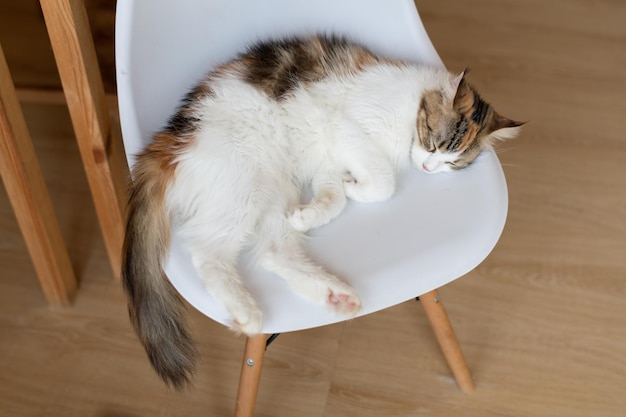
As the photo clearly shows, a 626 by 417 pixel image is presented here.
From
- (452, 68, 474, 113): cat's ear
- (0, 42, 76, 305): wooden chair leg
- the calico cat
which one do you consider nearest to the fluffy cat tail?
the calico cat

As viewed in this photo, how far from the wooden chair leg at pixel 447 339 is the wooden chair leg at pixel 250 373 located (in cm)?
33

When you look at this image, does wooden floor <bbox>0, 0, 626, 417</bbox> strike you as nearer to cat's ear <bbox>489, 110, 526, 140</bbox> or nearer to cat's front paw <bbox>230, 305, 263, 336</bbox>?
cat's ear <bbox>489, 110, 526, 140</bbox>

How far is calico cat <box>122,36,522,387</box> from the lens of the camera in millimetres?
1117

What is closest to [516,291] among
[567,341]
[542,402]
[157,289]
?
[567,341]

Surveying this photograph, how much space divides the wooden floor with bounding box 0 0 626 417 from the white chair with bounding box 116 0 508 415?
218mm

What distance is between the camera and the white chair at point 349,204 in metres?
1.08

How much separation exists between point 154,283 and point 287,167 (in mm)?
301

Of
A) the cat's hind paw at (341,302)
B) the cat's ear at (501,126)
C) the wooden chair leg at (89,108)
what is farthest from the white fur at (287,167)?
Result: the wooden chair leg at (89,108)

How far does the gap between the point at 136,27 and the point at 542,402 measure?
44.0 inches

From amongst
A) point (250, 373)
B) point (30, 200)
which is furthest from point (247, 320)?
point (30, 200)

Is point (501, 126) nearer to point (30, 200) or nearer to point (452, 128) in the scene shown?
point (452, 128)

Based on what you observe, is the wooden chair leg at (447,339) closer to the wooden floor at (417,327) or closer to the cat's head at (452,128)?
the wooden floor at (417,327)

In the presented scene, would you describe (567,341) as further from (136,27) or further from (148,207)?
(136,27)

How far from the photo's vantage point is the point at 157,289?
3.73ft
